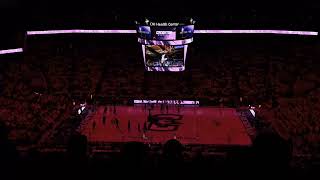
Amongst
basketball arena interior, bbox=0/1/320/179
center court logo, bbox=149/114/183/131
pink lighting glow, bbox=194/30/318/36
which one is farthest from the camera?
pink lighting glow, bbox=194/30/318/36

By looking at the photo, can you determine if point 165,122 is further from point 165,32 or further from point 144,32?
point 144,32

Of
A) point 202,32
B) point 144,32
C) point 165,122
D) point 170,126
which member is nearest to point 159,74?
point 144,32

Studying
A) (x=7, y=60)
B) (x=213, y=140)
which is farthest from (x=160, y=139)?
(x=7, y=60)

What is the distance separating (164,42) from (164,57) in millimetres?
1361

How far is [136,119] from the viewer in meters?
24.2

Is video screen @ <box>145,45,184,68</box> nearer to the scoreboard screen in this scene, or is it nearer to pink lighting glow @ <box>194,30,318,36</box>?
the scoreboard screen

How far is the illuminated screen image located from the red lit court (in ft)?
12.9

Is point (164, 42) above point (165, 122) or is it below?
above

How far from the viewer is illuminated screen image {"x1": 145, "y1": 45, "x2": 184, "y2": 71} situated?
97.2 ft

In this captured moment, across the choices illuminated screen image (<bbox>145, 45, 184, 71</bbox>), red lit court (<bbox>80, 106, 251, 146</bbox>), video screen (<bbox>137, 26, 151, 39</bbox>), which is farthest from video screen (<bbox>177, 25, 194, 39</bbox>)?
red lit court (<bbox>80, 106, 251, 146</bbox>)

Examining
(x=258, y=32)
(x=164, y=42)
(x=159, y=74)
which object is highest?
(x=258, y=32)

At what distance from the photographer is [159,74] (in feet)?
104

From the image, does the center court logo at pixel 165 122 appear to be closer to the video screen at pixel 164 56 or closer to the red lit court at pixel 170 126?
the red lit court at pixel 170 126

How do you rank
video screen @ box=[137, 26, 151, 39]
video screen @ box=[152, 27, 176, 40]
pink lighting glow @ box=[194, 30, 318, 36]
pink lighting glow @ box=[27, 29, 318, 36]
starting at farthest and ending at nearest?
pink lighting glow @ box=[27, 29, 318, 36] < pink lighting glow @ box=[194, 30, 318, 36] < video screen @ box=[137, 26, 151, 39] < video screen @ box=[152, 27, 176, 40]
